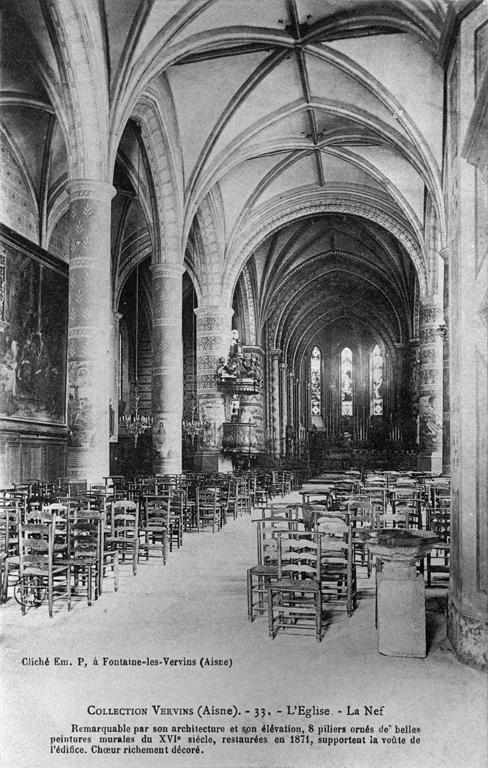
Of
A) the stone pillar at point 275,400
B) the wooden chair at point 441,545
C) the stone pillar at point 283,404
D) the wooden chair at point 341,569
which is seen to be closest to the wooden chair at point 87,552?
the wooden chair at point 341,569

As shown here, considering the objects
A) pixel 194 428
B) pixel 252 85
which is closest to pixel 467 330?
pixel 252 85

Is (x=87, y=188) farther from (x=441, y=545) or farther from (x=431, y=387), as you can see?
(x=431, y=387)

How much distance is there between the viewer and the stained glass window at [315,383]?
44062mm

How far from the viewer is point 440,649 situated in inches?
214

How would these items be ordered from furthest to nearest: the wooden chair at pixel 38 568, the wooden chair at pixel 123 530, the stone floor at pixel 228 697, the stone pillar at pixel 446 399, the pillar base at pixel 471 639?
1. the stone pillar at pixel 446 399
2. the wooden chair at pixel 123 530
3. the wooden chair at pixel 38 568
4. the pillar base at pixel 471 639
5. the stone floor at pixel 228 697

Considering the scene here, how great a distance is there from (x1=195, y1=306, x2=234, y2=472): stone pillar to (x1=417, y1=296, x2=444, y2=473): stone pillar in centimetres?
654

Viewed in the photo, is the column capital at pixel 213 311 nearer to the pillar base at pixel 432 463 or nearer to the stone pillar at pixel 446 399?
the stone pillar at pixel 446 399

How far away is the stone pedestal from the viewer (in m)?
5.22

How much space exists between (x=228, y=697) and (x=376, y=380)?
39.6 meters

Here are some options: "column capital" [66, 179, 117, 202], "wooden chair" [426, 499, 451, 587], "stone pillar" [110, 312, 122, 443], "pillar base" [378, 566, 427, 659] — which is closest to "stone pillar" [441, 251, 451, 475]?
"wooden chair" [426, 499, 451, 587]

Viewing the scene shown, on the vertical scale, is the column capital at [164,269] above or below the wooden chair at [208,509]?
above

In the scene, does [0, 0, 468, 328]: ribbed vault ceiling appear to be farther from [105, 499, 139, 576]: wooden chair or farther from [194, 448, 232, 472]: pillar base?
[105, 499, 139, 576]: wooden chair

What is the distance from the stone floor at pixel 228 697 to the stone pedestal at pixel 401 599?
13 cm

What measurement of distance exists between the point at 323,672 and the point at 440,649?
3.93 ft
